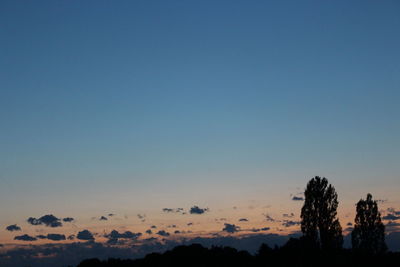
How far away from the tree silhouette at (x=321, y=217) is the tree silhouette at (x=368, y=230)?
649cm

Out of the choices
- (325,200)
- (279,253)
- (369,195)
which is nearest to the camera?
(279,253)

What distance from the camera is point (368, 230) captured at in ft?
311

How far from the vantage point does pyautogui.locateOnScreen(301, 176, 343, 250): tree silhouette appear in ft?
290

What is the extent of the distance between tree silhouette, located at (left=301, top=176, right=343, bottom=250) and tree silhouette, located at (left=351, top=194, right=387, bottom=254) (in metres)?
6.49

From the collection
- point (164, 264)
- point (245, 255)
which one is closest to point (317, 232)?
point (245, 255)

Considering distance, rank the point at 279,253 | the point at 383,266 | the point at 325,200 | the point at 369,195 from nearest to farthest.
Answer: the point at 383,266 < the point at 279,253 < the point at 325,200 < the point at 369,195

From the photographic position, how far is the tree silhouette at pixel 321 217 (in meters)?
88.5

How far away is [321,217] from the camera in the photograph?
90.2m

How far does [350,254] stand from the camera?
8150 cm

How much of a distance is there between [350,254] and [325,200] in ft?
40.7

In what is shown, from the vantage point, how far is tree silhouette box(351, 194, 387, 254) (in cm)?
9289

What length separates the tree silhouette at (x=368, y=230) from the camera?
305ft

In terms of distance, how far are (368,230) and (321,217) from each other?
34.7 ft

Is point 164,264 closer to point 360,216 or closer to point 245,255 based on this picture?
point 245,255
